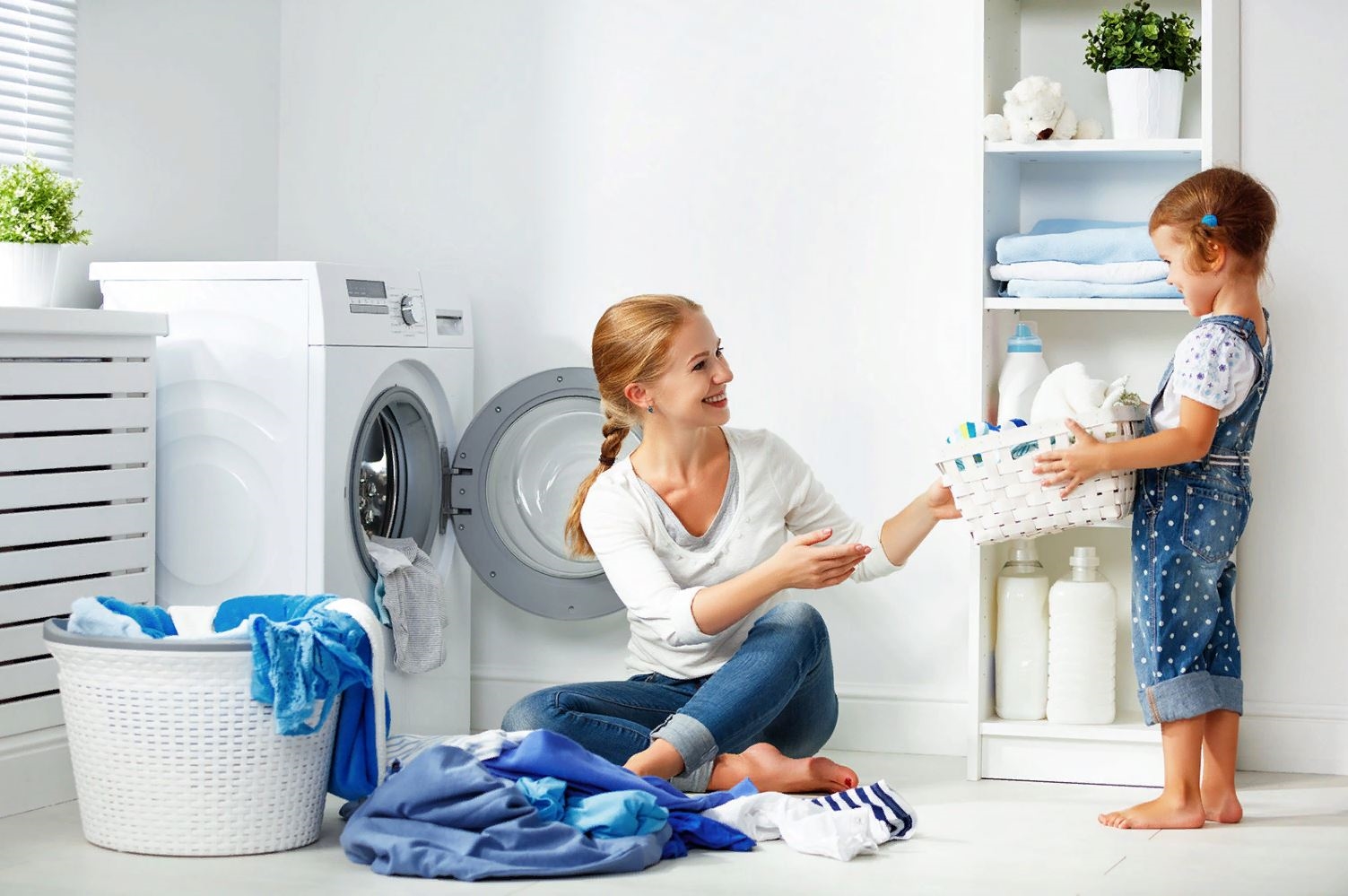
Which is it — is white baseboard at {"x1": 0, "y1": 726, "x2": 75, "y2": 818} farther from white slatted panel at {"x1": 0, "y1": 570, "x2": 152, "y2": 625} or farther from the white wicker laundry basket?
the white wicker laundry basket

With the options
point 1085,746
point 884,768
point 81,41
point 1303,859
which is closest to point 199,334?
point 81,41

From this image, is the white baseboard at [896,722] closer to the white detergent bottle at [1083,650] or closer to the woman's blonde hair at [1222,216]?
the white detergent bottle at [1083,650]

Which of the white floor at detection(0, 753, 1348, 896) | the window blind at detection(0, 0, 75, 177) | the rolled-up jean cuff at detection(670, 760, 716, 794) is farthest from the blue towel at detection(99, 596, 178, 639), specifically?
the window blind at detection(0, 0, 75, 177)

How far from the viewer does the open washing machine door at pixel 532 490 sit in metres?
3.03

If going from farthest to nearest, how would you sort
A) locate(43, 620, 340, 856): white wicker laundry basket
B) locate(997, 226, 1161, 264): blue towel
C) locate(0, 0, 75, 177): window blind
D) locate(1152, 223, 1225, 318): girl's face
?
locate(0, 0, 75, 177): window blind
locate(997, 226, 1161, 264): blue towel
locate(1152, 223, 1225, 318): girl's face
locate(43, 620, 340, 856): white wicker laundry basket

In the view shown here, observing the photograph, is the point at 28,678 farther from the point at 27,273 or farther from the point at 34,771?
the point at 27,273

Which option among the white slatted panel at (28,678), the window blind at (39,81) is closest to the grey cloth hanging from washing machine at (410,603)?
the white slatted panel at (28,678)

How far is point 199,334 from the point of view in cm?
273

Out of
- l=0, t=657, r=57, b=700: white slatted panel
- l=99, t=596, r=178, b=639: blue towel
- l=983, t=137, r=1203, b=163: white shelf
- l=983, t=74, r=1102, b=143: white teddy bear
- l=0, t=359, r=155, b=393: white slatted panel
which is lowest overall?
l=0, t=657, r=57, b=700: white slatted panel

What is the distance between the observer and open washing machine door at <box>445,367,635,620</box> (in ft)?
9.95

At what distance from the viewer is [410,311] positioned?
291 cm

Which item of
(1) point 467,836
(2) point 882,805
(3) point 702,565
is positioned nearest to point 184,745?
(1) point 467,836

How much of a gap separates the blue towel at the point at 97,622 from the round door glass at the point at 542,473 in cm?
97

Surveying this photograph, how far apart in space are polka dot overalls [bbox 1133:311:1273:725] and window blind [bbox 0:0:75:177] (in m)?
2.07
